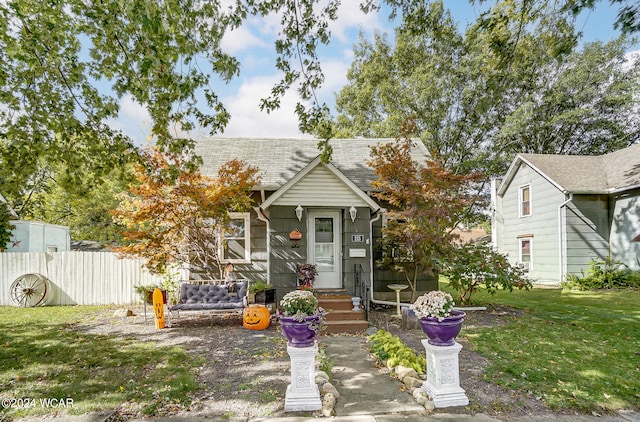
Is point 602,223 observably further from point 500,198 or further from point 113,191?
point 113,191

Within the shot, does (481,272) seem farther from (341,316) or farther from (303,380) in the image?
(303,380)

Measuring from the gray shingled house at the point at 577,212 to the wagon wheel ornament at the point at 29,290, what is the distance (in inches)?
717

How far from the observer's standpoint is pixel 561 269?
45.9 ft

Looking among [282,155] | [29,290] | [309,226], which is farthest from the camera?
[282,155]

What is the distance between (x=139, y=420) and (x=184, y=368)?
4.92 feet

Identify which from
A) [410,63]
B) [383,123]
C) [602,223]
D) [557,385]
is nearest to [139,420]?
[557,385]

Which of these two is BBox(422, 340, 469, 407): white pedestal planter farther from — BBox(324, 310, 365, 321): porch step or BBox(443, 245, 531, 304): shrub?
BBox(443, 245, 531, 304): shrub

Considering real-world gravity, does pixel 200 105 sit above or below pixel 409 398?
above

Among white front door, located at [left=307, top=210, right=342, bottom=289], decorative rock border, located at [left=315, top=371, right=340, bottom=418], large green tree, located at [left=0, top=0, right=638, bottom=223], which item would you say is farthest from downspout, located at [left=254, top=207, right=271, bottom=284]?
decorative rock border, located at [left=315, top=371, right=340, bottom=418]

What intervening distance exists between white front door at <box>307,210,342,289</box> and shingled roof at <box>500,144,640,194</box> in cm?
1003

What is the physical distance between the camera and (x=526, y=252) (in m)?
16.7

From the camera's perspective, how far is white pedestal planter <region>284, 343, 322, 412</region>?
4047mm

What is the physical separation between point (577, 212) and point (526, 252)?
3342 mm

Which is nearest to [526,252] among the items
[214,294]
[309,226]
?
[309,226]
